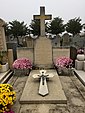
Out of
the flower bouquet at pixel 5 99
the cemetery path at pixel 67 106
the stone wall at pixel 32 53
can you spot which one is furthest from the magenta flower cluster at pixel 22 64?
A: the flower bouquet at pixel 5 99

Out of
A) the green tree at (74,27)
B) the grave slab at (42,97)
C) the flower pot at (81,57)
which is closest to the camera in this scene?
the grave slab at (42,97)

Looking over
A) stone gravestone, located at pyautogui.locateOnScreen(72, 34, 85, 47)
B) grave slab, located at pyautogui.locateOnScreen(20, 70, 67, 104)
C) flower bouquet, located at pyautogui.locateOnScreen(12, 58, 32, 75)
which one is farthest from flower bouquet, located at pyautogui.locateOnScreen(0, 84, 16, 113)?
stone gravestone, located at pyautogui.locateOnScreen(72, 34, 85, 47)

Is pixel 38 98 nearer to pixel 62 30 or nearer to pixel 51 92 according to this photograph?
pixel 51 92

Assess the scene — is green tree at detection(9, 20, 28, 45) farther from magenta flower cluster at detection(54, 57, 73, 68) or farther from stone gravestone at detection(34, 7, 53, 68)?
magenta flower cluster at detection(54, 57, 73, 68)

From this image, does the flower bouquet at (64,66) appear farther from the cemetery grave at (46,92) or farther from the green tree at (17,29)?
the green tree at (17,29)

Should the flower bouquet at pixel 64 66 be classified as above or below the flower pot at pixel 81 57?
below

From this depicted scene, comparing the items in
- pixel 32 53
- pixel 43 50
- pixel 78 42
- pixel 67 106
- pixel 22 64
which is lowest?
pixel 67 106

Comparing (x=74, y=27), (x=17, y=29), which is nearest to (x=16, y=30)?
(x=17, y=29)

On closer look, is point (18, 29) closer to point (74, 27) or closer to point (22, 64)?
point (74, 27)

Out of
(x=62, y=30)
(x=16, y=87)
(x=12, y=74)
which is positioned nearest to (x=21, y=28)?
(x=62, y=30)

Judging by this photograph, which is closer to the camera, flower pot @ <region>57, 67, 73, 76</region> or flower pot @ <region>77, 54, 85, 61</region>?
flower pot @ <region>57, 67, 73, 76</region>

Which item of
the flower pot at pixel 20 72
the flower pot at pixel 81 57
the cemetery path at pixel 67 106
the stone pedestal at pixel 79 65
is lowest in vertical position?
the cemetery path at pixel 67 106

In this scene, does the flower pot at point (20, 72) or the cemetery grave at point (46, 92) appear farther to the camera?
the flower pot at point (20, 72)

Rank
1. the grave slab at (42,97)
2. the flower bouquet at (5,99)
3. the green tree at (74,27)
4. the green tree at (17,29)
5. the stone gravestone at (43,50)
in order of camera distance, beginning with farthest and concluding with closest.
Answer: the green tree at (17,29) < the green tree at (74,27) < the stone gravestone at (43,50) < the grave slab at (42,97) < the flower bouquet at (5,99)
